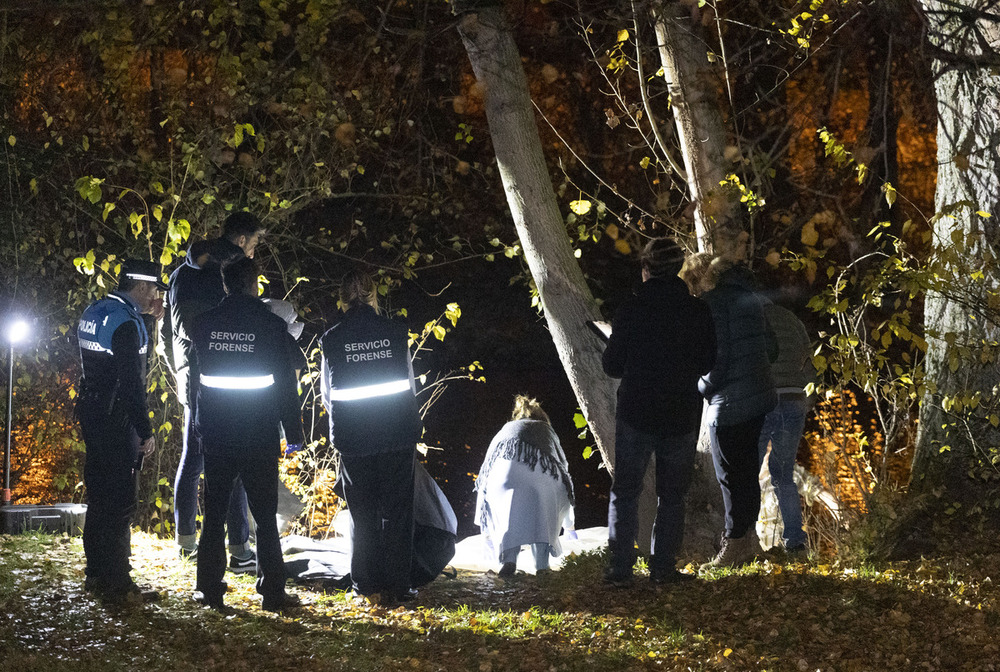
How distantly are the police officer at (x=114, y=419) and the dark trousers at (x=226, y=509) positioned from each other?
1.41 ft

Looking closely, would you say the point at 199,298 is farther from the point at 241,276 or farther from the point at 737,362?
the point at 737,362

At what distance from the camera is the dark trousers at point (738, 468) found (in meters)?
6.18

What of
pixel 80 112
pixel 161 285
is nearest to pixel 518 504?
pixel 161 285

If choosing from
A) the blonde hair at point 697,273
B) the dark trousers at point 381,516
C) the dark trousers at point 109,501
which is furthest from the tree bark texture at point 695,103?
the dark trousers at point 109,501

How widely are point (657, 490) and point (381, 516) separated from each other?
1.61 metres

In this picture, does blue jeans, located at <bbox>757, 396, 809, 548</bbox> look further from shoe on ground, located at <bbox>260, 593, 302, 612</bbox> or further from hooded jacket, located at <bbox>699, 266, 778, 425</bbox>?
shoe on ground, located at <bbox>260, 593, 302, 612</bbox>

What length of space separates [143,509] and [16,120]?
4.14 meters

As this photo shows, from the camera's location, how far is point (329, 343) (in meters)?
A: 5.92

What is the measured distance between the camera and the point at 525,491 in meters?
7.29

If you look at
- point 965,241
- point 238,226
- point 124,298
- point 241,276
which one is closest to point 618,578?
point 241,276

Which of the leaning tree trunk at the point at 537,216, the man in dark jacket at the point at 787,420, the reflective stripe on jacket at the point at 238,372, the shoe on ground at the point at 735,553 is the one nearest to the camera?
the reflective stripe on jacket at the point at 238,372

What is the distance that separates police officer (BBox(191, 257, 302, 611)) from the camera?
18.5 ft

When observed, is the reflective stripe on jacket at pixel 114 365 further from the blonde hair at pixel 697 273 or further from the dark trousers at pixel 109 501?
the blonde hair at pixel 697 273

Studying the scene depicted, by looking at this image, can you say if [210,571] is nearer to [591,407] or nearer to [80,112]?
[591,407]
